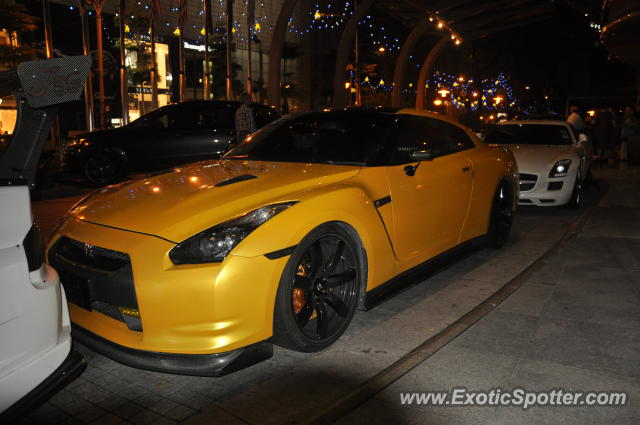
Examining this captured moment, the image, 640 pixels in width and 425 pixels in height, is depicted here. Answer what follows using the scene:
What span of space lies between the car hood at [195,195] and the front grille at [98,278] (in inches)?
7.2

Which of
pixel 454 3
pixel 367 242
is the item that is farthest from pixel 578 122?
pixel 367 242

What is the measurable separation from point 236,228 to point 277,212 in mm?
262

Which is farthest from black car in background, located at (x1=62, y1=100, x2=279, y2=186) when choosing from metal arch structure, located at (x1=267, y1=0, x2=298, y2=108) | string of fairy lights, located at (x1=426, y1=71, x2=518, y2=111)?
string of fairy lights, located at (x1=426, y1=71, x2=518, y2=111)

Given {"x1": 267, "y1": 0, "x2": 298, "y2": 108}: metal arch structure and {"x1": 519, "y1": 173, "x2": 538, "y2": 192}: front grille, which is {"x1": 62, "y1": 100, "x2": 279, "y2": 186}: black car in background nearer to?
{"x1": 267, "y1": 0, "x2": 298, "y2": 108}: metal arch structure

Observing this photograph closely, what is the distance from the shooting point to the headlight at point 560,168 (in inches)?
316

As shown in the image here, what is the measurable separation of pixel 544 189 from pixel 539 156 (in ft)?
1.96

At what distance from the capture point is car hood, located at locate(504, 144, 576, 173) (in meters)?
8.07

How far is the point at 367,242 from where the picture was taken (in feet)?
11.4

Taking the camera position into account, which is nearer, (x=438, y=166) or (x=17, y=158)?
(x=17, y=158)

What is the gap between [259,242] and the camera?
2.76 metres

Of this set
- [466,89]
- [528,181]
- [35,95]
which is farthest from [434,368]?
[466,89]

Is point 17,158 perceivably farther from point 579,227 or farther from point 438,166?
point 579,227

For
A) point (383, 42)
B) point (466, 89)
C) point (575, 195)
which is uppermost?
point (383, 42)

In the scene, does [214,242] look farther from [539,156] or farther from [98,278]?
[539,156]
